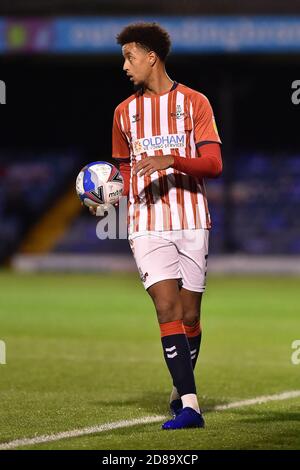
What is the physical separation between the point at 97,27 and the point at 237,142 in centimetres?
866

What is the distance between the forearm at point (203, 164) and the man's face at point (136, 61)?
583mm

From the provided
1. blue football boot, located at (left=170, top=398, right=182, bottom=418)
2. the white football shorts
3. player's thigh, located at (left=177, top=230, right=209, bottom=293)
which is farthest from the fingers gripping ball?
blue football boot, located at (left=170, top=398, right=182, bottom=418)

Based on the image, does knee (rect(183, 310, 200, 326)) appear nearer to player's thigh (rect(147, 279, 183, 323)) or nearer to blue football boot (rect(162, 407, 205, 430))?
player's thigh (rect(147, 279, 183, 323))

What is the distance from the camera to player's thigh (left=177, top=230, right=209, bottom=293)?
6645 mm

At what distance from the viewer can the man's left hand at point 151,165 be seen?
6.13 metres

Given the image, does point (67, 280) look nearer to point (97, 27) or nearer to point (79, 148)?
point (97, 27)

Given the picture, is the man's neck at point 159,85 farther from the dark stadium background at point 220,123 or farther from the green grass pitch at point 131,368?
the dark stadium background at point 220,123

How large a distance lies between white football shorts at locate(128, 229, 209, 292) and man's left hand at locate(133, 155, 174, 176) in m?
0.53

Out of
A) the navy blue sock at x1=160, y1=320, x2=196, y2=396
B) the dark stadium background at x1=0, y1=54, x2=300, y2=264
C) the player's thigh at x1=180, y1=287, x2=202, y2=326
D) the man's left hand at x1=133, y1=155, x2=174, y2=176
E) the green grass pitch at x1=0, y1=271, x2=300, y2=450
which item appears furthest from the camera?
the dark stadium background at x1=0, y1=54, x2=300, y2=264

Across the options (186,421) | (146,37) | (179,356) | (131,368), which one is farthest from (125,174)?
(131,368)

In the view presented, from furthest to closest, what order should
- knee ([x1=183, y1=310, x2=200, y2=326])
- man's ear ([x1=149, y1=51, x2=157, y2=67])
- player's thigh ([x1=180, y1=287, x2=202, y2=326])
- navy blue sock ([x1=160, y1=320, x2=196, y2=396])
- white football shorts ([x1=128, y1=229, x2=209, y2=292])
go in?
knee ([x1=183, y1=310, x2=200, y2=326]), player's thigh ([x1=180, y1=287, x2=202, y2=326]), man's ear ([x1=149, y1=51, x2=157, y2=67]), white football shorts ([x1=128, y1=229, x2=209, y2=292]), navy blue sock ([x1=160, y1=320, x2=196, y2=396])

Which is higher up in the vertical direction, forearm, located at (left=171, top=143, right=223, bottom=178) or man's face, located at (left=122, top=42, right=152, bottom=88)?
man's face, located at (left=122, top=42, right=152, bottom=88)
